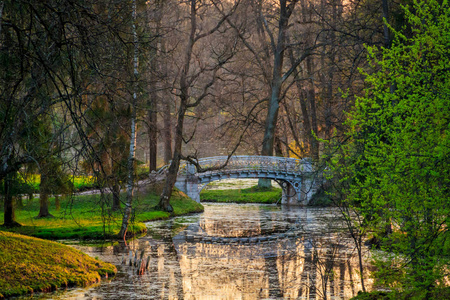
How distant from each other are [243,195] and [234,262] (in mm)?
22508

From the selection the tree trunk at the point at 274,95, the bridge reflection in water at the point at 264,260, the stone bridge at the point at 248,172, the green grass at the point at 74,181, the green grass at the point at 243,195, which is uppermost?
the tree trunk at the point at 274,95

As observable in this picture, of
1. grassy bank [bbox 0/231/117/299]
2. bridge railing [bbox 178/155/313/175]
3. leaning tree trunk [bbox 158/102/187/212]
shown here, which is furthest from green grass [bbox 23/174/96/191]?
bridge railing [bbox 178/155/313/175]

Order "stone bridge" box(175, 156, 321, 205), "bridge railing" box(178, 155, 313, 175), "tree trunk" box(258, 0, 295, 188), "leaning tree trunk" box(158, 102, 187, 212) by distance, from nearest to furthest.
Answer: "leaning tree trunk" box(158, 102, 187, 212), "stone bridge" box(175, 156, 321, 205), "bridge railing" box(178, 155, 313, 175), "tree trunk" box(258, 0, 295, 188)

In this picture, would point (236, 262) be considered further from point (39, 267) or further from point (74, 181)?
point (74, 181)

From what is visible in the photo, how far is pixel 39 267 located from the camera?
9.79 metres

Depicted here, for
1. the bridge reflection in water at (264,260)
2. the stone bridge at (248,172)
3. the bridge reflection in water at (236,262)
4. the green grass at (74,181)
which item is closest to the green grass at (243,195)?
the stone bridge at (248,172)

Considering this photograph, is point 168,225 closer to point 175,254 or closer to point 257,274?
point 175,254

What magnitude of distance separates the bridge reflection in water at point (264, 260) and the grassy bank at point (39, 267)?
2.05m

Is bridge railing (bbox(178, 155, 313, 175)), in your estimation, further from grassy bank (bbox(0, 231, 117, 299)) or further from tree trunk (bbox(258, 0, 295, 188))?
grassy bank (bbox(0, 231, 117, 299))

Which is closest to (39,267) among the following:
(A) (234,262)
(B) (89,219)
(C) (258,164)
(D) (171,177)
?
(A) (234,262)

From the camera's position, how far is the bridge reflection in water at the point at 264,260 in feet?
33.4

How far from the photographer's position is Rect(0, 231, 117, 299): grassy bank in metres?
9.09

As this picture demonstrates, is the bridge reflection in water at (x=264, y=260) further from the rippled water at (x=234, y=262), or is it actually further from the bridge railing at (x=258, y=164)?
the bridge railing at (x=258, y=164)

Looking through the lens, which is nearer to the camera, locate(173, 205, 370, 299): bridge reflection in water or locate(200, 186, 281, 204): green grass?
locate(173, 205, 370, 299): bridge reflection in water
